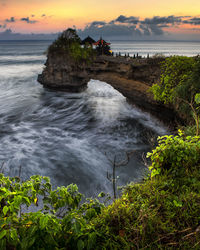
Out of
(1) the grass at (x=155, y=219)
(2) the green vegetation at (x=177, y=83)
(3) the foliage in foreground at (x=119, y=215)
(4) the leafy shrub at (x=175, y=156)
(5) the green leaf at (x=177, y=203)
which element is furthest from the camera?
(2) the green vegetation at (x=177, y=83)

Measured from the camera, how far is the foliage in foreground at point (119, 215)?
221 centimetres

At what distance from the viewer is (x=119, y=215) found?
134 inches

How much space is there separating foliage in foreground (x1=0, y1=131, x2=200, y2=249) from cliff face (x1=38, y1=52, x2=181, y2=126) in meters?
10.5

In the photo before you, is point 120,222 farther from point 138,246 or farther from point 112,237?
point 138,246

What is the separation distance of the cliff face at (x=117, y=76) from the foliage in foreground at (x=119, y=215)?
10522 mm

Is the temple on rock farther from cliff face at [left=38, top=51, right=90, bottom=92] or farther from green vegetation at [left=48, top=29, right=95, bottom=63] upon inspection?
cliff face at [left=38, top=51, right=90, bottom=92]

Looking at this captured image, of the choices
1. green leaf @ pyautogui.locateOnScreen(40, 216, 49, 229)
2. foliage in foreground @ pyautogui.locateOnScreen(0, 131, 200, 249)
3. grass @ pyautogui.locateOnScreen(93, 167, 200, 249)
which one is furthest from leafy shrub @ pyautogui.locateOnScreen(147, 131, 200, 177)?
green leaf @ pyautogui.locateOnScreen(40, 216, 49, 229)

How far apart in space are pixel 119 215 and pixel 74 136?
11500mm

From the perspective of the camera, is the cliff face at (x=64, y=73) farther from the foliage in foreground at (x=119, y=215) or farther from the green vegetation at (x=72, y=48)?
the foliage in foreground at (x=119, y=215)

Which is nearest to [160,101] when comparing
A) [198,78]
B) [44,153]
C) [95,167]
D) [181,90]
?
[181,90]

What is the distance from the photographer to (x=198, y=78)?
Result: 10.7 metres

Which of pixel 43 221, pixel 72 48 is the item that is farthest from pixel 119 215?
pixel 72 48

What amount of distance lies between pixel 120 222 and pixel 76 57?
24043 millimetres

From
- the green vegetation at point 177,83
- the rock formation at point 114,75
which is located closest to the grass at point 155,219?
the green vegetation at point 177,83
